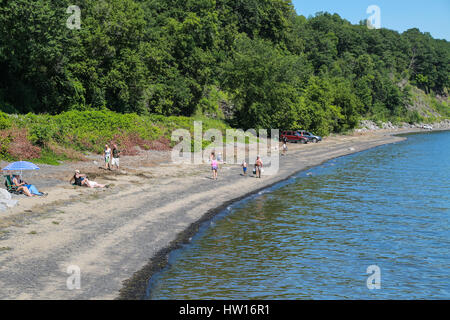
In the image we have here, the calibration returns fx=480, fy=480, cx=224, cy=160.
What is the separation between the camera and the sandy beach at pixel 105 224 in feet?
53.0

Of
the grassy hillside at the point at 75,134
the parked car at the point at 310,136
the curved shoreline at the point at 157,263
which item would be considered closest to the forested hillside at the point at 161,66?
the parked car at the point at 310,136

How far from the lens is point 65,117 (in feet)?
140

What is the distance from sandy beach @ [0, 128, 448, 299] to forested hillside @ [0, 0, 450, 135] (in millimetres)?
13685

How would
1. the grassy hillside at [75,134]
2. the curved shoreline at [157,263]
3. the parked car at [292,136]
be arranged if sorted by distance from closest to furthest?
the curved shoreline at [157,263] < the grassy hillside at [75,134] < the parked car at [292,136]

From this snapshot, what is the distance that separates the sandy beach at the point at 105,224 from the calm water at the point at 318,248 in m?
1.24

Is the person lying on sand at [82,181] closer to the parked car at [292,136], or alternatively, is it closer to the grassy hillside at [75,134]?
the grassy hillside at [75,134]

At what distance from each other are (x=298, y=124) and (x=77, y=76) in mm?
38196

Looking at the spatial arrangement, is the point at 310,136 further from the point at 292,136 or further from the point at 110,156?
the point at 110,156

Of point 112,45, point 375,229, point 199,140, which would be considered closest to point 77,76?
point 112,45

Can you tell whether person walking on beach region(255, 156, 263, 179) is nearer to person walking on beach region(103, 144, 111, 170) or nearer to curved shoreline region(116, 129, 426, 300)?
curved shoreline region(116, 129, 426, 300)

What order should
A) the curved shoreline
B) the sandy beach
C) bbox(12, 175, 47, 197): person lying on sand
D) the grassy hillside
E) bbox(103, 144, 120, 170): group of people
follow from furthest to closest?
bbox(103, 144, 120, 170): group of people, the grassy hillside, bbox(12, 175, 47, 197): person lying on sand, the sandy beach, the curved shoreline

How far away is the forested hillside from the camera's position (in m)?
44.3

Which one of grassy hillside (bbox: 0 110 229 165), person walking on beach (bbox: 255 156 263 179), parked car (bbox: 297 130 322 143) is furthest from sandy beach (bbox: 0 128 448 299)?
parked car (bbox: 297 130 322 143)

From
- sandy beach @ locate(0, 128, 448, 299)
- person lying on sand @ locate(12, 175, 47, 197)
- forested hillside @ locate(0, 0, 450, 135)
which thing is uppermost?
forested hillside @ locate(0, 0, 450, 135)
